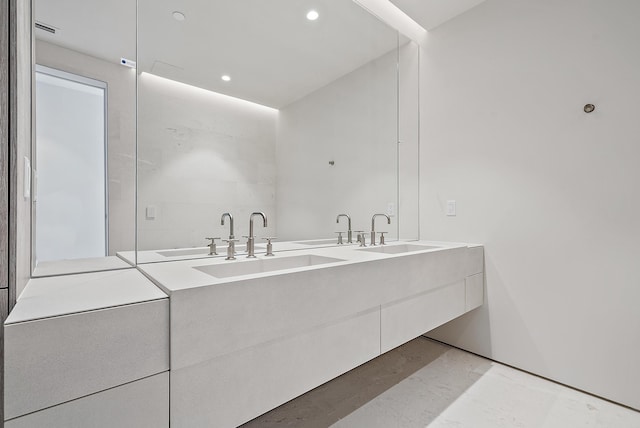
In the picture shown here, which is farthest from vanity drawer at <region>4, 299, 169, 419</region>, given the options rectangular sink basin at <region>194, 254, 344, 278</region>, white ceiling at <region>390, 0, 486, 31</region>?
white ceiling at <region>390, 0, 486, 31</region>

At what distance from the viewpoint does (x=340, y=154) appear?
2.12 m

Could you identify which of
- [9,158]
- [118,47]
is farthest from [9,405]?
[118,47]

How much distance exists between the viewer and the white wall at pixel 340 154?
174 centimetres

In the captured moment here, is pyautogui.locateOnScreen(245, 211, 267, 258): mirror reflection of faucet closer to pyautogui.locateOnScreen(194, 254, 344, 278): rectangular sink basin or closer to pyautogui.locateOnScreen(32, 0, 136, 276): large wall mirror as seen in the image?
pyautogui.locateOnScreen(194, 254, 344, 278): rectangular sink basin

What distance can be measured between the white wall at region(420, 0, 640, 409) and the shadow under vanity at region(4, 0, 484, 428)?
302 millimetres

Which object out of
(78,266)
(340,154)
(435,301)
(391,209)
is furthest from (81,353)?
(391,209)

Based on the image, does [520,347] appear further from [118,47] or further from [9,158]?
[118,47]

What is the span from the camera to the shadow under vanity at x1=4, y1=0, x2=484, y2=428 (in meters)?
0.75

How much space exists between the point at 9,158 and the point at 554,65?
239cm

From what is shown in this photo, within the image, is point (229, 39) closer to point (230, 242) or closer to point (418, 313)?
point (230, 242)

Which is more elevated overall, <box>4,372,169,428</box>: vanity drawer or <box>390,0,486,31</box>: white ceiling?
<box>390,0,486,31</box>: white ceiling

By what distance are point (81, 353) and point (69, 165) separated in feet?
2.41

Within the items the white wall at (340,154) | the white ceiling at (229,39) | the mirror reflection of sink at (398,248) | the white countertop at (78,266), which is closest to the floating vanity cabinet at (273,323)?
the white countertop at (78,266)

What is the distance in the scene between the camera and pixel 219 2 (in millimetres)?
1461
